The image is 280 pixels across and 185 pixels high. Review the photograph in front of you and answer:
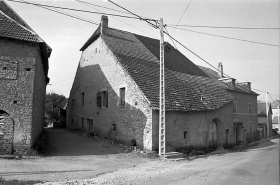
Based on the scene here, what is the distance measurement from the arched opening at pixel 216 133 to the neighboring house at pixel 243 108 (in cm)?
700

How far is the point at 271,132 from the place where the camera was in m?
39.9

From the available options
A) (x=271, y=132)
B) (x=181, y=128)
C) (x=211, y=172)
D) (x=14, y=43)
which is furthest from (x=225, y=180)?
(x=271, y=132)

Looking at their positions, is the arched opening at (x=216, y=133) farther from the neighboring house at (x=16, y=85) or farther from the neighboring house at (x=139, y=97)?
the neighboring house at (x=16, y=85)

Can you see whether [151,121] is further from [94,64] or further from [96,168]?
[94,64]

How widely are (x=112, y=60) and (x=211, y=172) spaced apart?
35.6 feet

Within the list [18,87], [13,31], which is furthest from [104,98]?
[13,31]

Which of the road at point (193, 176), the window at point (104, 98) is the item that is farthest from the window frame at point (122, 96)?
the road at point (193, 176)

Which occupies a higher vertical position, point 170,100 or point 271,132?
point 170,100

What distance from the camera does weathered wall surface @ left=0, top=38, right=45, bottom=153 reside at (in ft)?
34.9

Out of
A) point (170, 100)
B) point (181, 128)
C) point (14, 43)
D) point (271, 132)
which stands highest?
point (14, 43)

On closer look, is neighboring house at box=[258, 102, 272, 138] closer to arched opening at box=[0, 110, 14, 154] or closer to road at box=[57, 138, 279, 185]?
road at box=[57, 138, 279, 185]

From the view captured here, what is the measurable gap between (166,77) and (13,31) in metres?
10.7

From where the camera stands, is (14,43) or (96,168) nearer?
(96,168)

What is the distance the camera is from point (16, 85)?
1087 cm
